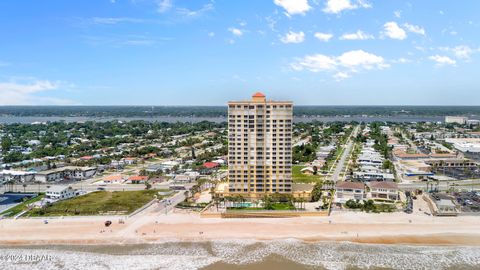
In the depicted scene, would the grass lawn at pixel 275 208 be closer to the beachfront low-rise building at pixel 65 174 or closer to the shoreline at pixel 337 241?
the shoreline at pixel 337 241

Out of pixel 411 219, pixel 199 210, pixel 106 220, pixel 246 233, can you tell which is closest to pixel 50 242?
pixel 106 220

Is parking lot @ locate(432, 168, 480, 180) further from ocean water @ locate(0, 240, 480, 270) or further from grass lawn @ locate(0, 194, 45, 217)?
grass lawn @ locate(0, 194, 45, 217)

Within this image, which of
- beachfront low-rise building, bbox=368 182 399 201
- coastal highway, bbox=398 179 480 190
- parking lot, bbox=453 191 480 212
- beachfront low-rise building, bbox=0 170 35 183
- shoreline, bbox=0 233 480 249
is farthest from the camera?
beachfront low-rise building, bbox=0 170 35 183

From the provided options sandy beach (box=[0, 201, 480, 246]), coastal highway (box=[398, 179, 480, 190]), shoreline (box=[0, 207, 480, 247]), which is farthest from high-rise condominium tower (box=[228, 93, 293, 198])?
coastal highway (box=[398, 179, 480, 190])

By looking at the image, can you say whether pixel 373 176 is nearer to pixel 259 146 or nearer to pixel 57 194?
pixel 259 146

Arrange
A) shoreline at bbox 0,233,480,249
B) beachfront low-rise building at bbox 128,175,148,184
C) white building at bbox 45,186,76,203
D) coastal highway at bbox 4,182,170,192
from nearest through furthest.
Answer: shoreline at bbox 0,233,480,249, white building at bbox 45,186,76,203, coastal highway at bbox 4,182,170,192, beachfront low-rise building at bbox 128,175,148,184

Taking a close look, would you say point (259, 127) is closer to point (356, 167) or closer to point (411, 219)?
point (411, 219)
